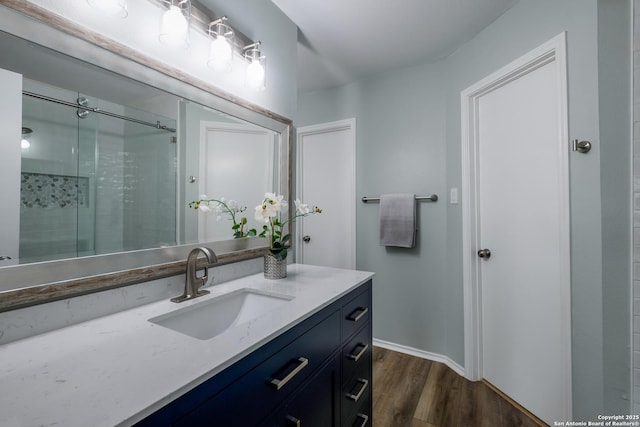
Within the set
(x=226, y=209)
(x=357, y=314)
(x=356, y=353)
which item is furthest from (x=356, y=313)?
(x=226, y=209)

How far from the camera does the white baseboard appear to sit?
82.9 inches

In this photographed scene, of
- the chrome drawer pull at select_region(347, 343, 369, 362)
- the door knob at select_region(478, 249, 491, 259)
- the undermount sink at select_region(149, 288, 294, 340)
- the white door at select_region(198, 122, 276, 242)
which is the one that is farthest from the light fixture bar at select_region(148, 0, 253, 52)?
the door knob at select_region(478, 249, 491, 259)

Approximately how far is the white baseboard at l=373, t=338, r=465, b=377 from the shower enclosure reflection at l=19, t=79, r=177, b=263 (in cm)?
210

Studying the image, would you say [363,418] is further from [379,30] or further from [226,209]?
[379,30]

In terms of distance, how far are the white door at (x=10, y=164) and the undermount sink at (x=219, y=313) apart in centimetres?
39

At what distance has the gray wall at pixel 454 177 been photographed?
1183 mm

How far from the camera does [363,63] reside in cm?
232

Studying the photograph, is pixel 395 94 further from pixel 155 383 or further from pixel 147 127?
pixel 155 383

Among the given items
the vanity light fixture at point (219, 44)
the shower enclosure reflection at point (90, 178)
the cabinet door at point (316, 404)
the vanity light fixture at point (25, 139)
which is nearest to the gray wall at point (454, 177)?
Result: the cabinet door at point (316, 404)

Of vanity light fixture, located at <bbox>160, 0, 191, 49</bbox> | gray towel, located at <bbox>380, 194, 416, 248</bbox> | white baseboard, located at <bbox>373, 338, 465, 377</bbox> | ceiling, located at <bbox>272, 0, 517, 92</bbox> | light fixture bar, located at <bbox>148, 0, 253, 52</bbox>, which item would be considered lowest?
white baseboard, located at <bbox>373, 338, 465, 377</bbox>

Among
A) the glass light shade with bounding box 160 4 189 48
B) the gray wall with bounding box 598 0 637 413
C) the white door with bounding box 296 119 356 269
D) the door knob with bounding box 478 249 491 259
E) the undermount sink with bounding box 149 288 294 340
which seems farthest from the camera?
the white door with bounding box 296 119 356 269

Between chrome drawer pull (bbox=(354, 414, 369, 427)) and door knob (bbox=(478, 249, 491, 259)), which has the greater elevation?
door knob (bbox=(478, 249, 491, 259))

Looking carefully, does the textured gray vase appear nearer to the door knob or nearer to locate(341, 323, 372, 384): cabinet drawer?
locate(341, 323, 372, 384): cabinet drawer

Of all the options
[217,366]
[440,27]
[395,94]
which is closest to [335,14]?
[440,27]
